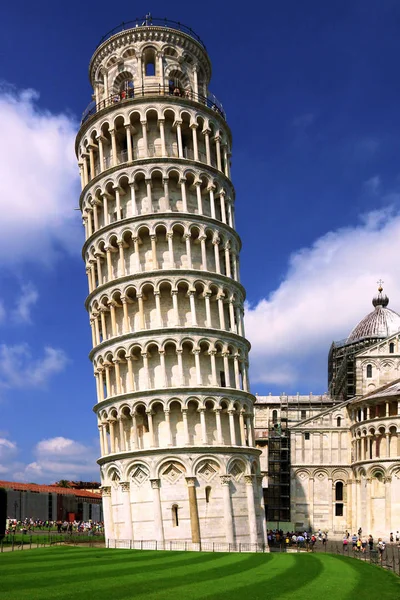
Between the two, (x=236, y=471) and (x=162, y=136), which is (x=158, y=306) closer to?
(x=236, y=471)

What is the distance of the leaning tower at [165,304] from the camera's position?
1738 inches

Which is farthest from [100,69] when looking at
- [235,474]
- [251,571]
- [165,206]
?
[251,571]

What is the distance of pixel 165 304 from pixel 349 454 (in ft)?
121

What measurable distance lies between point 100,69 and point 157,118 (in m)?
9.92

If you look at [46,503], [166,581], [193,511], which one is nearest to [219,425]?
[193,511]

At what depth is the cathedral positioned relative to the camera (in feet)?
219

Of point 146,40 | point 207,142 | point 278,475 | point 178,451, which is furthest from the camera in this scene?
point 278,475

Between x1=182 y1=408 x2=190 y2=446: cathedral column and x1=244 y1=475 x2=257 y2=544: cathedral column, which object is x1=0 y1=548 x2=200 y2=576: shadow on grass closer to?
x1=182 y1=408 x2=190 y2=446: cathedral column

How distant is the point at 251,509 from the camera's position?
45.2m

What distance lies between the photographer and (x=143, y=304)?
157 ft

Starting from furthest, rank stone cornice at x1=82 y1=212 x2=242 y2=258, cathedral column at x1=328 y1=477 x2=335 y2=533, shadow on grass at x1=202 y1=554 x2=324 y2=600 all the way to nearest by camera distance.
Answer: cathedral column at x1=328 y1=477 x2=335 y2=533
stone cornice at x1=82 y1=212 x2=242 y2=258
shadow on grass at x1=202 y1=554 x2=324 y2=600

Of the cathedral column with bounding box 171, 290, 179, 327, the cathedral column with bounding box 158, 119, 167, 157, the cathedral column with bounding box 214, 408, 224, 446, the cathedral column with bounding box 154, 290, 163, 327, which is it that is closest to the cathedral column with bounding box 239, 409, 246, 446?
the cathedral column with bounding box 214, 408, 224, 446

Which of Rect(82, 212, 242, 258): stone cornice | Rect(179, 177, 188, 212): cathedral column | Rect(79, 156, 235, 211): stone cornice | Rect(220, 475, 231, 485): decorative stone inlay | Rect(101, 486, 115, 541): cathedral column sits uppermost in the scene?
Rect(79, 156, 235, 211): stone cornice

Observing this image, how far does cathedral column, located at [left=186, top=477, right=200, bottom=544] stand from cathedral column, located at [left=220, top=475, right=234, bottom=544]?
2.00 m
